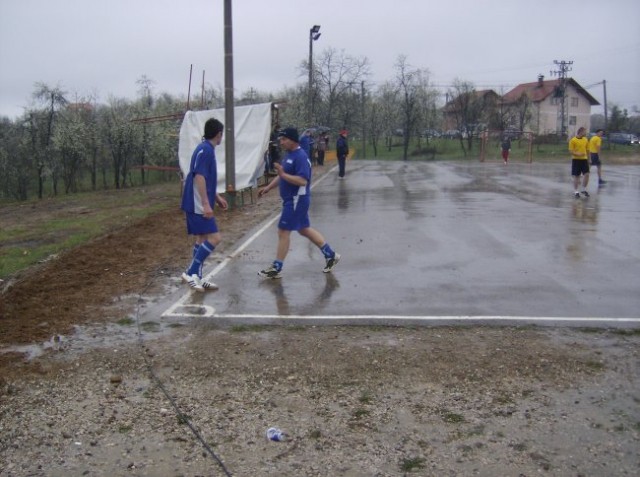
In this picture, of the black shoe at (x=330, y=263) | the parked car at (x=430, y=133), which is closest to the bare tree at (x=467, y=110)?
the parked car at (x=430, y=133)

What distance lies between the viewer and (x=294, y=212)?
755cm

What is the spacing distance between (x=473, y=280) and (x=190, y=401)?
4.17 metres

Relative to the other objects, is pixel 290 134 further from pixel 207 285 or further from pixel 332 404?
pixel 332 404

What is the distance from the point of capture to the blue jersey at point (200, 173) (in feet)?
22.7

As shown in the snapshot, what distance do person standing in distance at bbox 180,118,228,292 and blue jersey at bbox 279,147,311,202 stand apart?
0.85 meters

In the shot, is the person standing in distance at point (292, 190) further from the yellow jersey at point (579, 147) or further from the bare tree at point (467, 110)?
the bare tree at point (467, 110)

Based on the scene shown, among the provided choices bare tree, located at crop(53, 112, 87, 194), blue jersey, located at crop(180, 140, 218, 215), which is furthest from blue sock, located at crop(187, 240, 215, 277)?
bare tree, located at crop(53, 112, 87, 194)

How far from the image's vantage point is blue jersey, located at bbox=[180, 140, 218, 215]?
22.7 ft

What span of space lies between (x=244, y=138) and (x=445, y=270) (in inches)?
369

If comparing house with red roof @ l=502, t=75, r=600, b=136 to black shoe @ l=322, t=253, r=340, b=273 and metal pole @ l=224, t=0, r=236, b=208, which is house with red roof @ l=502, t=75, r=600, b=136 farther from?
black shoe @ l=322, t=253, r=340, b=273

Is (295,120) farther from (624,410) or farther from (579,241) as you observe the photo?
(624,410)

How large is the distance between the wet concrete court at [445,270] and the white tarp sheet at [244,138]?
7.58ft


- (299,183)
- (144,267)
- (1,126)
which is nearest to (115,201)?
(144,267)

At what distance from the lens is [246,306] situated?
6.44 metres
